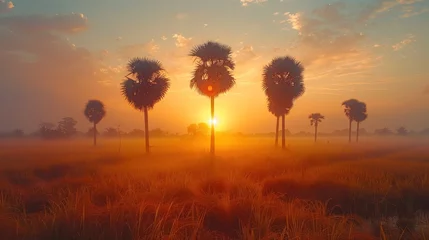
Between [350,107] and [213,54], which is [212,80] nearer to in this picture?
[213,54]

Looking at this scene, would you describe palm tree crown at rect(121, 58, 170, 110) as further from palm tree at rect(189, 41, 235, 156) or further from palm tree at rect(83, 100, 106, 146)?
palm tree at rect(83, 100, 106, 146)

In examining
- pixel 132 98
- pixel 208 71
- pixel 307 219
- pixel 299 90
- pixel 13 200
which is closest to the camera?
pixel 307 219

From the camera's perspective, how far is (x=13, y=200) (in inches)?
414

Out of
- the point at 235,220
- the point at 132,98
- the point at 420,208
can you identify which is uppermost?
the point at 132,98

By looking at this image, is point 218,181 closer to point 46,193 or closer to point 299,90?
point 46,193

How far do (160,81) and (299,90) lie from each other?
59.9 feet

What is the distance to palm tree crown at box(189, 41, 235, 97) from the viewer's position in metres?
31.1

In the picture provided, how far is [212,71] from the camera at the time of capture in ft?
104

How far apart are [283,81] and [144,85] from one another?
18120 millimetres

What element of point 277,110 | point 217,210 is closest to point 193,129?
point 277,110

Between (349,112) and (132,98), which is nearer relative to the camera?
(132,98)

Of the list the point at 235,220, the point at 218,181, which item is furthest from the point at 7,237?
the point at 218,181

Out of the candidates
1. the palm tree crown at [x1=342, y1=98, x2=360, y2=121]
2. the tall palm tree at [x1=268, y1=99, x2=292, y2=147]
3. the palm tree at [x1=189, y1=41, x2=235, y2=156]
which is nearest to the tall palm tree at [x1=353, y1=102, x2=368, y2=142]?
the palm tree crown at [x1=342, y1=98, x2=360, y2=121]

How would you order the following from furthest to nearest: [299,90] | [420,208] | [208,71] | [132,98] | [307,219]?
[299,90], [132,98], [208,71], [420,208], [307,219]
